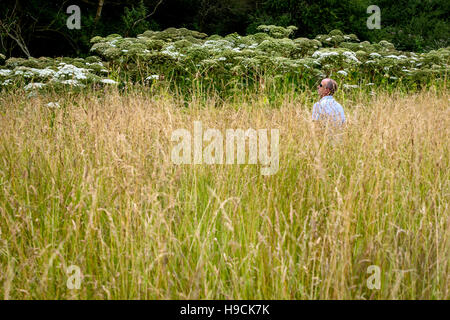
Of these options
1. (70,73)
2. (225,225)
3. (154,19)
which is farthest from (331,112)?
(154,19)

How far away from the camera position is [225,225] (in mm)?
1972

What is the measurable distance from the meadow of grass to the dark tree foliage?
9738mm

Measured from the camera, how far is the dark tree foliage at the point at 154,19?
12227mm

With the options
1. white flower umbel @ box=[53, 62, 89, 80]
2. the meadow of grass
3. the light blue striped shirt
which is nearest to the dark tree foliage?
white flower umbel @ box=[53, 62, 89, 80]

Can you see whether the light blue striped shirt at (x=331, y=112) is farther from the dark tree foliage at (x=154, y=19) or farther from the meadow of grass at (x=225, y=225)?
the dark tree foliage at (x=154, y=19)

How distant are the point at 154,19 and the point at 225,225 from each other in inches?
542

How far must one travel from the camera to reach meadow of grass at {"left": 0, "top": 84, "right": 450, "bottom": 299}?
166 cm

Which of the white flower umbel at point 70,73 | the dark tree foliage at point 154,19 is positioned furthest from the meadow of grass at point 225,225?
the dark tree foliage at point 154,19

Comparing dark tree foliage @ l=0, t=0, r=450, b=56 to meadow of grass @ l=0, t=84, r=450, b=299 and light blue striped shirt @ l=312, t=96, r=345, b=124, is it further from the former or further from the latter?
meadow of grass @ l=0, t=84, r=450, b=299

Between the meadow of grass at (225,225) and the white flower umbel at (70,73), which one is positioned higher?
the white flower umbel at (70,73)

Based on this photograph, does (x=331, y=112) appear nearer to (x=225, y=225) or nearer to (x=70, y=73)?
(x=225, y=225)

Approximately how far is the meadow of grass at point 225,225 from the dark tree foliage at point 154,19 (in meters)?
9.74

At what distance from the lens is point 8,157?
10.0ft
